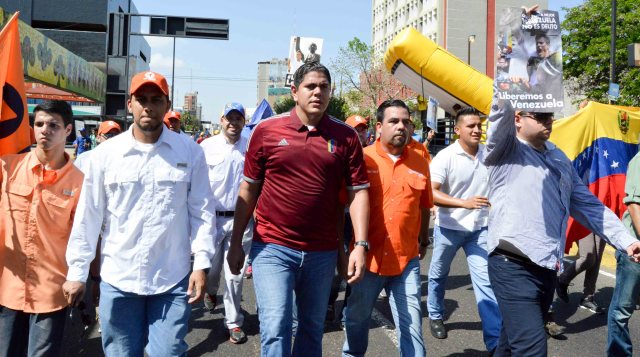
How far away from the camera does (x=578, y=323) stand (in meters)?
5.64

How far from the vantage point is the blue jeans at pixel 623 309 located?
395 centimetres

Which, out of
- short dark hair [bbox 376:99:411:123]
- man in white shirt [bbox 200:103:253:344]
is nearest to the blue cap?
man in white shirt [bbox 200:103:253:344]

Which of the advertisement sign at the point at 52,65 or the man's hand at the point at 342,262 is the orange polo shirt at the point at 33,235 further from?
the advertisement sign at the point at 52,65

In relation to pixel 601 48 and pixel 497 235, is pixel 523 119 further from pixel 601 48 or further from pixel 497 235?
pixel 601 48

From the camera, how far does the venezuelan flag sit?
687cm

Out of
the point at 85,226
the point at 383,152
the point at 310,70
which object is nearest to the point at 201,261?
the point at 85,226

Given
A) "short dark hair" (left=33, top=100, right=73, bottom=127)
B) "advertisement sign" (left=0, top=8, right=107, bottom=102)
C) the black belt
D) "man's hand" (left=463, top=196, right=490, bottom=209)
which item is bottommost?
the black belt

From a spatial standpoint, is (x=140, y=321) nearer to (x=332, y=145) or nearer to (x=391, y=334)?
(x=332, y=145)

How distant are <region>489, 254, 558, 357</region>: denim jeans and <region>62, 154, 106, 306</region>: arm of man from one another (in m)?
2.22

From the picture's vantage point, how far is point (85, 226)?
2.87m

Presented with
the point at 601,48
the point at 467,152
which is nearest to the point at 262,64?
the point at 601,48

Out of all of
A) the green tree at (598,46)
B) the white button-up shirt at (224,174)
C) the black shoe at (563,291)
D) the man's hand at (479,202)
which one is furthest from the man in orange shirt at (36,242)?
the green tree at (598,46)

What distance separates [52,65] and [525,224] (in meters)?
24.7

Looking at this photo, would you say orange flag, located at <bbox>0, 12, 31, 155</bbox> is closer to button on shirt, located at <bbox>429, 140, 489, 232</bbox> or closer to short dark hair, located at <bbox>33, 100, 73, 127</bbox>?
short dark hair, located at <bbox>33, 100, 73, 127</bbox>
